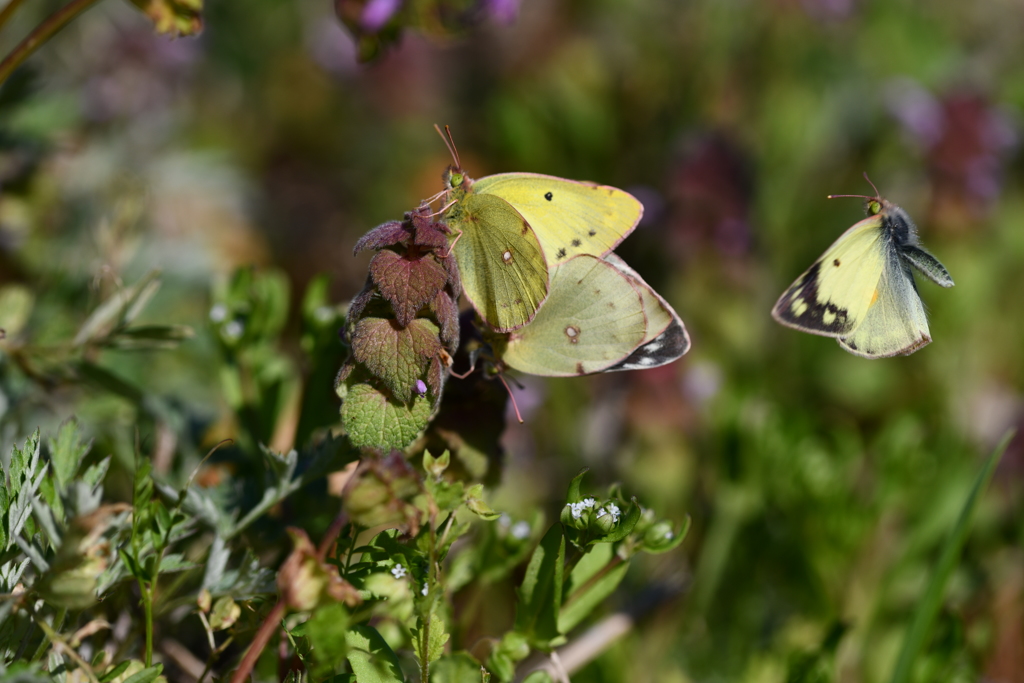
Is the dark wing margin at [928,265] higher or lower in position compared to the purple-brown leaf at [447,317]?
lower

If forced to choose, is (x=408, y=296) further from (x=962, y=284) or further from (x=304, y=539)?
(x=962, y=284)

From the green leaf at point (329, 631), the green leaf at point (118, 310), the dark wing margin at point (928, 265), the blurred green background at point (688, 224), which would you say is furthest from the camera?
the blurred green background at point (688, 224)

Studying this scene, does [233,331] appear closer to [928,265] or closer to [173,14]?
[173,14]

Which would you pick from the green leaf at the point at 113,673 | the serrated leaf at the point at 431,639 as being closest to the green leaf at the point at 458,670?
the serrated leaf at the point at 431,639

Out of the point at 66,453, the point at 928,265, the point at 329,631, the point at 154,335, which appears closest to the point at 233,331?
the point at 154,335

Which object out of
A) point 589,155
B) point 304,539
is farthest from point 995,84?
point 304,539

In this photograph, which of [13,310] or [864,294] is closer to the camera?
[864,294]

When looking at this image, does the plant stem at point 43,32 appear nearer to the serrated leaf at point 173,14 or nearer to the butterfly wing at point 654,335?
the serrated leaf at point 173,14

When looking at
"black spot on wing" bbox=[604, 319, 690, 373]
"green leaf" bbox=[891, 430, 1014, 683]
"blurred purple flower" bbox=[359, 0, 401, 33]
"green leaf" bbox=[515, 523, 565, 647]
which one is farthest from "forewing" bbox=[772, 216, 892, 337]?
"blurred purple flower" bbox=[359, 0, 401, 33]
